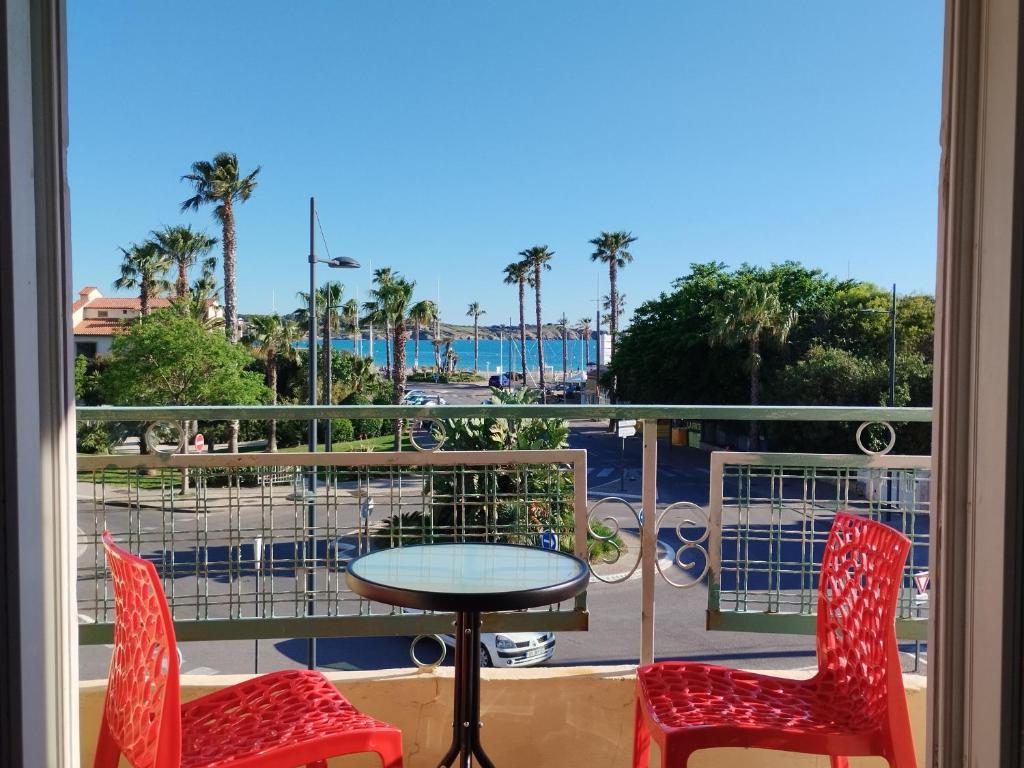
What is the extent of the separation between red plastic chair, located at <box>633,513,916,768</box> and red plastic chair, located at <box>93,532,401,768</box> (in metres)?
0.55

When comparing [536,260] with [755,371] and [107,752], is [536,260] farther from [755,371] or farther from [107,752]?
[107,752]

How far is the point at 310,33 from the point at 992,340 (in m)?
63.2

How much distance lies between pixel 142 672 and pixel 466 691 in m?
0.68

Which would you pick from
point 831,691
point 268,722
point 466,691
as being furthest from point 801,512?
point 268,722

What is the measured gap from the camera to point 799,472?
2.50 meters

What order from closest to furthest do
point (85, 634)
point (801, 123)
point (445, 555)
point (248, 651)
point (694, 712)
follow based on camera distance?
1. point (694, 712)
2. point (445, 555)
3. point (85, 634)
4. point (248, 651)
5. point (801, 123)

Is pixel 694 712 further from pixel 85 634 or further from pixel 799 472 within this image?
pixel 85 634

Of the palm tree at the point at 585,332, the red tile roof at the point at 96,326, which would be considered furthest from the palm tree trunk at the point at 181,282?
the palm tree at the point at 585,332

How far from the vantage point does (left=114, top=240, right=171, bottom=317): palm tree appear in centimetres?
3594

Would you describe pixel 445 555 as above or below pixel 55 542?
below

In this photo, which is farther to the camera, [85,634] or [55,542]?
[85,634]

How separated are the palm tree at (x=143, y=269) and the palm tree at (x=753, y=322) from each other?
25.5 metres

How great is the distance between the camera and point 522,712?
7.51 feet

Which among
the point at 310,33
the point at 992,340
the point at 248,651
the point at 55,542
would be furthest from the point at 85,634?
the point at 310,33
